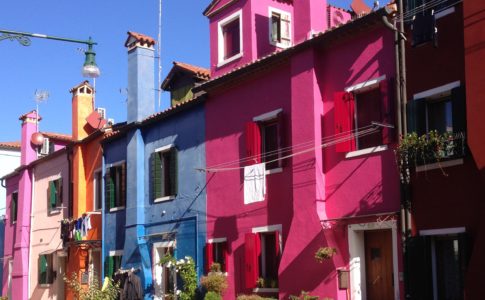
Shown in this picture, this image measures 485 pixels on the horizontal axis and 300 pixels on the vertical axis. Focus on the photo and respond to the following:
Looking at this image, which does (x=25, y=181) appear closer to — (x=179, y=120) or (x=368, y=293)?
(x=179, y=120)

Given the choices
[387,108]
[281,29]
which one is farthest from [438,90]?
[281,29]

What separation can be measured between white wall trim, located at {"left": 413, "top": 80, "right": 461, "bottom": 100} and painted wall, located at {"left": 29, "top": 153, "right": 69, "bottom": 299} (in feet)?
58.7

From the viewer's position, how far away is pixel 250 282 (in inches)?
687

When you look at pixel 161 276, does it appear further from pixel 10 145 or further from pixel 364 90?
pixel 10 145

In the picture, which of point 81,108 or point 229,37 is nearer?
point 229,37

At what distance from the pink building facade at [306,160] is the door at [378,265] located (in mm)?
21

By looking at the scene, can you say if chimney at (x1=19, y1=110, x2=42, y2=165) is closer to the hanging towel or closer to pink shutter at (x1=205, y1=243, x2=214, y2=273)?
pink shutter at (x1=205, y1=243, x2=214, y2=273)

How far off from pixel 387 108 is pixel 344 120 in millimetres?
1181

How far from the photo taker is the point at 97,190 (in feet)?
87.0

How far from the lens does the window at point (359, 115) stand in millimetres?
14805

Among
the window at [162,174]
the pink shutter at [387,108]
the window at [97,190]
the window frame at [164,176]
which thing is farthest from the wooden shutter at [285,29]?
the window at [97,190]

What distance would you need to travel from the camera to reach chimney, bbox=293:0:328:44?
1689cm

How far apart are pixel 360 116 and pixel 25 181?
2033 centimetres

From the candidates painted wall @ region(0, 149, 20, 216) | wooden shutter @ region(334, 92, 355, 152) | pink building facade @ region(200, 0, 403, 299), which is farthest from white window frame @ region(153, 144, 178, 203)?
painted wall @ region(0, 149, 20, 216)
